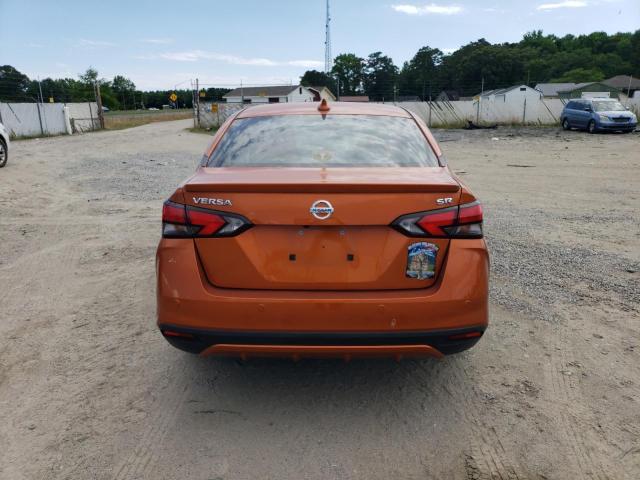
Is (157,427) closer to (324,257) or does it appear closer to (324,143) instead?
(324,257)

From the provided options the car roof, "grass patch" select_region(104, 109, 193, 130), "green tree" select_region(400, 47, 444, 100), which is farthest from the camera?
"green tree" select_region(400, 47, 444, 100)

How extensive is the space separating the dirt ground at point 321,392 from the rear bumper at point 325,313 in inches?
19.4

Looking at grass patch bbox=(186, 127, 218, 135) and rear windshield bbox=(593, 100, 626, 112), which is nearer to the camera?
rear windshield bbox=(593, 100, 626, 112)

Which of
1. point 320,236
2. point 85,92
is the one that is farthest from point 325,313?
point 85,92

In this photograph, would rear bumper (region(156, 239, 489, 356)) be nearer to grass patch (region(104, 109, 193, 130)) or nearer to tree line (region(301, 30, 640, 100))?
grass patch (region(104, 109, 193, 130))

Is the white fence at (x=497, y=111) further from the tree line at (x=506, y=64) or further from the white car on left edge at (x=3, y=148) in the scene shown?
the tree line at (x=506, y=64)

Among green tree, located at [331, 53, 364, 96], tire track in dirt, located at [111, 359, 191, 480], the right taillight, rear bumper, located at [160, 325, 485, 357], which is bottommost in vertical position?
tire track in dirt, located at [111, 359, 191, 480]

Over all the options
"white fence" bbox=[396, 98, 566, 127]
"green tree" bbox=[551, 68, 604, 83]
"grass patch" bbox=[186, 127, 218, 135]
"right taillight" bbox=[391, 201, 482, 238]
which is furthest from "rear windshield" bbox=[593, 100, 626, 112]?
"green tree" bbox=[551, 68, 604, 83]

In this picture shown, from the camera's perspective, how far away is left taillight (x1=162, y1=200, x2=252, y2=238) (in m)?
2.59

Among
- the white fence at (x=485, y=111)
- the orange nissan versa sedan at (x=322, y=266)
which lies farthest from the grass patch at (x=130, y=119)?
the orange nissan versa sedan at (x=322, y=266)

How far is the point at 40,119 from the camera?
→ 26641mm

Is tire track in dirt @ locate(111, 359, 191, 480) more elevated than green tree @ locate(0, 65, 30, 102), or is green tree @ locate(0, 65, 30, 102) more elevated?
green tree @ locate(0, 65, 30, 102)

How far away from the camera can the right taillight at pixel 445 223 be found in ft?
8.42

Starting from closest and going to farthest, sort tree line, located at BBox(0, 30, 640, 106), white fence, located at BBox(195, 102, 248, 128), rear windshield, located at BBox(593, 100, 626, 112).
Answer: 1. rear windshield, located at BBox(593, 100, 626, 112)
2. white fence, located at BBox(195, 102, 248, 128)
3. tree line, located at BBox(0, 30, 640, 106)
